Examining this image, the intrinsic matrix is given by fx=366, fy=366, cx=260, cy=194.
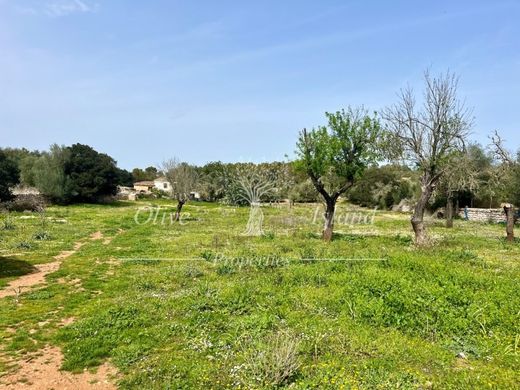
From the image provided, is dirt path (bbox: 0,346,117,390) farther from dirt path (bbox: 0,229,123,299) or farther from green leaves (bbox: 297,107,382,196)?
green leaves (bbox: 297,107,382,196)

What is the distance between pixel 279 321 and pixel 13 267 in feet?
47.8

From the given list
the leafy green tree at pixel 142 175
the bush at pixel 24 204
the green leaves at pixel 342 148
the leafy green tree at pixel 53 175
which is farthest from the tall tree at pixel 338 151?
the leafy green tree at pixel 142 175

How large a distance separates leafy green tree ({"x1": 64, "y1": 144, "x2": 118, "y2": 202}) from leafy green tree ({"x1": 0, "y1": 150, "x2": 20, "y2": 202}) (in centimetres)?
893

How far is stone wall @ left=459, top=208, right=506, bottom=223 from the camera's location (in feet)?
157

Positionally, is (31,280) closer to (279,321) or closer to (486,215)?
(279,321)

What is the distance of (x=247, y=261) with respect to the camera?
1833cm

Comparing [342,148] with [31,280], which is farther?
[342,148]

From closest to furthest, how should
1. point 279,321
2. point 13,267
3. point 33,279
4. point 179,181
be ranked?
point 279,321 < point 33,279 < point 13,267 < point 179,181

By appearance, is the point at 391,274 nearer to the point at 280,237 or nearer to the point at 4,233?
the point at 280,237

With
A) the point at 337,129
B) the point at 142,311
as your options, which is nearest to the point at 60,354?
the point at 142,311

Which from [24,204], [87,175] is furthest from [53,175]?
[24,204]

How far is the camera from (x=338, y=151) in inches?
1068

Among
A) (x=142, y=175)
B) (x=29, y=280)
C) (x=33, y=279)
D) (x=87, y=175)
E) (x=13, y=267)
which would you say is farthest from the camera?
(x=142, y=175)

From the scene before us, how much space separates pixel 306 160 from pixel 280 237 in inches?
242
